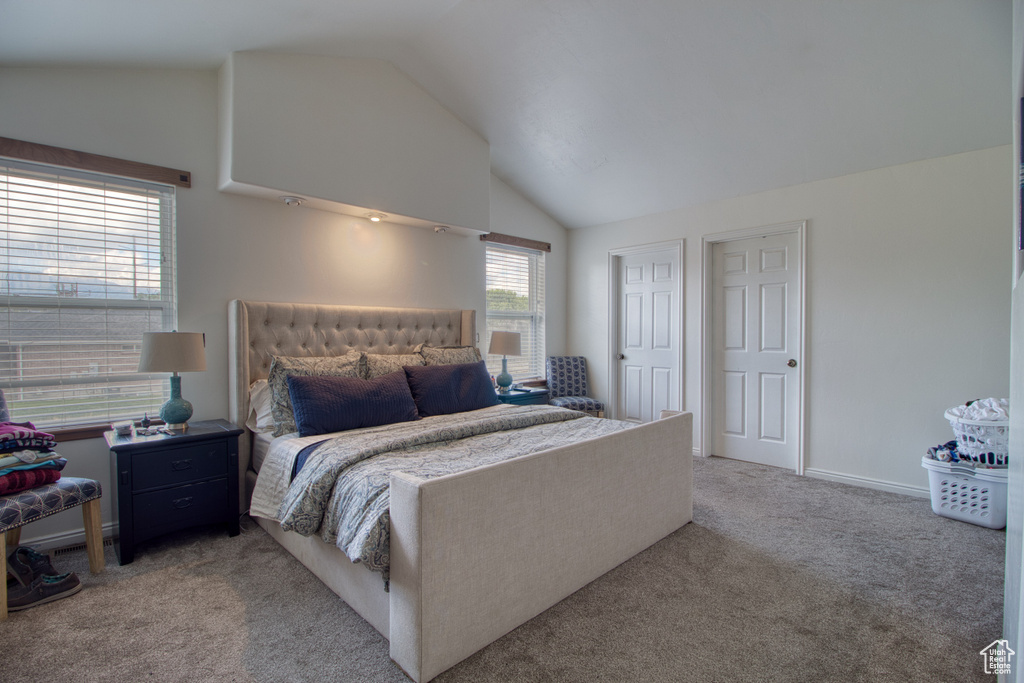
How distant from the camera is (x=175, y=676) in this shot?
63.9 inches

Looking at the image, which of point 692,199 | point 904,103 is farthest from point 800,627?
point 692,199

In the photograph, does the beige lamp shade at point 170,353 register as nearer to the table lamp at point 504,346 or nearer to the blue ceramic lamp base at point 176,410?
the blue ceramic lamp base at point 176,410

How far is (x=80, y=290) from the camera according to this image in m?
2.66

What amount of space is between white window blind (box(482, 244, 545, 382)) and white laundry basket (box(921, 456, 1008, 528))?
3.27 m

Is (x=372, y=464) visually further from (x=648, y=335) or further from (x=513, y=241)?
(x=648, y=335)

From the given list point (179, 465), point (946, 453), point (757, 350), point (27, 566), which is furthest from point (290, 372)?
point (946, 453)

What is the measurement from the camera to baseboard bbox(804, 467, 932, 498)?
11.0ft

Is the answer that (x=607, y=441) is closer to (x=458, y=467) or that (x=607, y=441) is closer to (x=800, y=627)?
(x=458, y=467)

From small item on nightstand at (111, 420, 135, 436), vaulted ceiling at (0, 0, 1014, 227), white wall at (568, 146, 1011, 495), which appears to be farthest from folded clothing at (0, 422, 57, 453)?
white wall at (568, 146, 1011, 495)

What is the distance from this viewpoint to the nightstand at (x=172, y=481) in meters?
2.40

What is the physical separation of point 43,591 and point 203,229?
1.99m

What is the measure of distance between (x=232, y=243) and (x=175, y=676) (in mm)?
2384

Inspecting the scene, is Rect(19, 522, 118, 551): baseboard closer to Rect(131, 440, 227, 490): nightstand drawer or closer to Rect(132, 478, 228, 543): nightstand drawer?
Rect(132, 478, 228, 543): nightstand drawer

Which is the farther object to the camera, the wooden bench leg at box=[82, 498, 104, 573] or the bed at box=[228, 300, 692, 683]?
the wooden bench leg at box=[82, 498, 104, 573]
